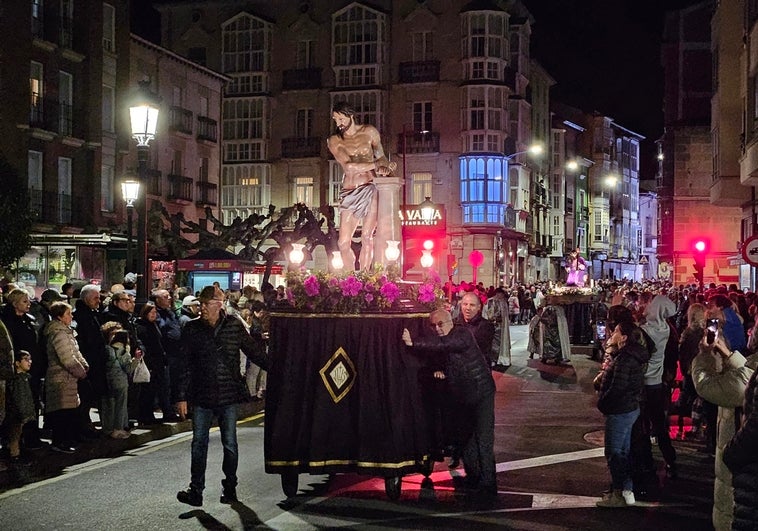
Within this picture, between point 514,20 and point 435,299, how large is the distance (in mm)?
49492

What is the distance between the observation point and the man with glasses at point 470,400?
9.02 metres

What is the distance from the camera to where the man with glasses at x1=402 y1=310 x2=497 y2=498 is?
902 cm

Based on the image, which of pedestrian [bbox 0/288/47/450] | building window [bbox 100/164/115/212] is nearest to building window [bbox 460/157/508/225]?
building window [bbox 100/164/115/212]

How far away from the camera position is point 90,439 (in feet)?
37.1

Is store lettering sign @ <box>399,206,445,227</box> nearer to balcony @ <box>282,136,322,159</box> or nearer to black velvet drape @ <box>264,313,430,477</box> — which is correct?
balcony @ <box>282,136,322,159</box>

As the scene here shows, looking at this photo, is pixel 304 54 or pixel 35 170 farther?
pixel 304 54

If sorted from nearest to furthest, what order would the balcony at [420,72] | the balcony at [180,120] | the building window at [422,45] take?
1. the balcony at [180,120]
2. the balcony at [420,72]
3. the building window at [422,45]

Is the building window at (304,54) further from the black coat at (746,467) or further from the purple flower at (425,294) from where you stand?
the black coat at (746,467)

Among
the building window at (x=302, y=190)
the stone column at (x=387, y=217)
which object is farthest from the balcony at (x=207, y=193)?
the stone column at (x=387, y=217)

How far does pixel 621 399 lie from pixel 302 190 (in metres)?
48.7

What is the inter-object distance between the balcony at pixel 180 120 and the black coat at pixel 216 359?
116 feet

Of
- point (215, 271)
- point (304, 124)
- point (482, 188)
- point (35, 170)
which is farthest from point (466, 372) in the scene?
point (304, 124)

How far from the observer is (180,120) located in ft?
144

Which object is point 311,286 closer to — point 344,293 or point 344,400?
point 344,293
